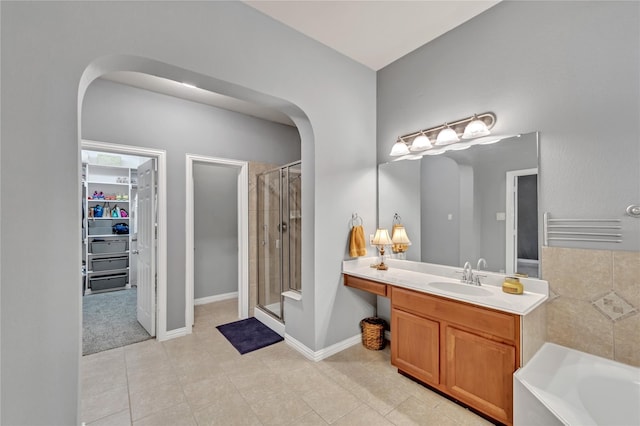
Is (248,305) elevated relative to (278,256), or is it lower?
lower

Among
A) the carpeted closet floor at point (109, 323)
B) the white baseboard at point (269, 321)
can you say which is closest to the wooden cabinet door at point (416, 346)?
the white baseboard at point (269, 321)

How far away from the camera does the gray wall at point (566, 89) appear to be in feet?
5.47

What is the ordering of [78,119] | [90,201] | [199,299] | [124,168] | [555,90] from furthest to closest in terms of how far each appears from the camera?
1. [124,168]
2. [90,201]
3. [199,299]
4. [555,90]
5. [78,119]

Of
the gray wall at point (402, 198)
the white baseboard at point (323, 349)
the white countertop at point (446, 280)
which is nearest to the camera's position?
the white countertop at point (446, 280)

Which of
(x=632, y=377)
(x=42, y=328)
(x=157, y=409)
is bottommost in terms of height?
(x=157, y=409)

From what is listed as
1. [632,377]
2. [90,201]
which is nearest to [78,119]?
[632,377]

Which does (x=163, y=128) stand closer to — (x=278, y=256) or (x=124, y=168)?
(x=278, y=256)

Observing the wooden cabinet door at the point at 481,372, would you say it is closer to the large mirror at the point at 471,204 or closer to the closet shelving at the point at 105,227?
the large mirror at the point at 471,204

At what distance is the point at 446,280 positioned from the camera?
2451mm

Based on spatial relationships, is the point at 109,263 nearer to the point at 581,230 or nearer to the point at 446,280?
the point at 446,280

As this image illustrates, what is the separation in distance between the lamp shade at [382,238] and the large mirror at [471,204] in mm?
169

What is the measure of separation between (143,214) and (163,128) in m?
1.13

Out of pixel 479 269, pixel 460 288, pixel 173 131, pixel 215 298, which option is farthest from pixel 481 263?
pixel 215 298

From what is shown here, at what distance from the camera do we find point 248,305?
373 cm
